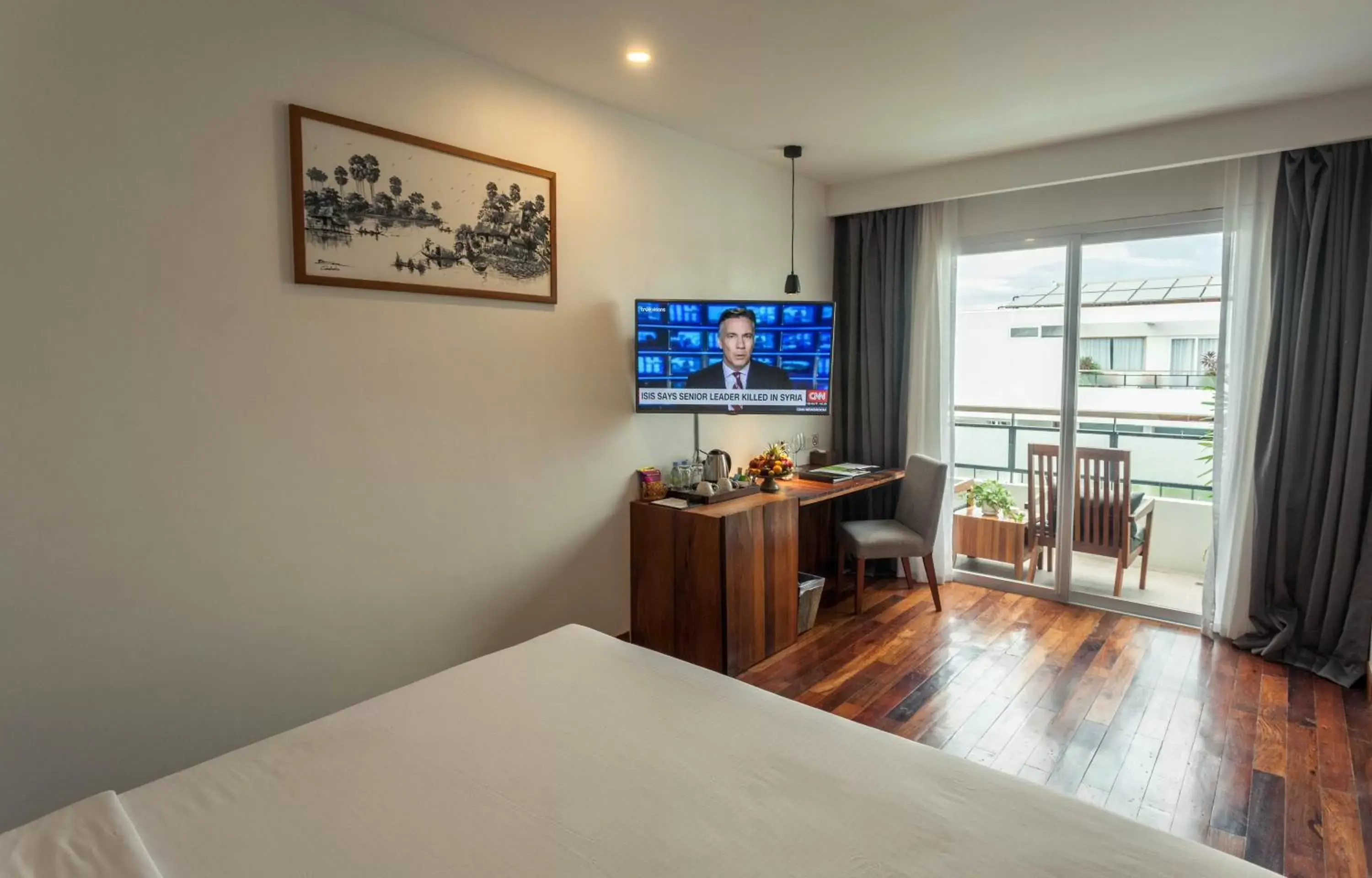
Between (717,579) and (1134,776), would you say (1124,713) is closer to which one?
(1134,776)

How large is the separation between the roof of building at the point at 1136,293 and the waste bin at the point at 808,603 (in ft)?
7.14

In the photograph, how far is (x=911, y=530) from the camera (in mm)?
4254

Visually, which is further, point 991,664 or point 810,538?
point 810,538

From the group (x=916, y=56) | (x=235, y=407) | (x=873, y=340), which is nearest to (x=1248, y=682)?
(x=873, y=340)

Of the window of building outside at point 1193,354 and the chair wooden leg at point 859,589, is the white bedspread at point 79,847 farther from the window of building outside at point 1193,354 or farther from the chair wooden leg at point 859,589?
the window of building outside at point 1193,354

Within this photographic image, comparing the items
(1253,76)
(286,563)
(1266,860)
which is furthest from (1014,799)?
(1253,76)

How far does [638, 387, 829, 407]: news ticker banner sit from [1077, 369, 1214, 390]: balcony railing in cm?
169

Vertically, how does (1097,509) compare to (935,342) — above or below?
below

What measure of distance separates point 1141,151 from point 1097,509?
77.7 inches

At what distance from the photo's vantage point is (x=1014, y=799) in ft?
4.61

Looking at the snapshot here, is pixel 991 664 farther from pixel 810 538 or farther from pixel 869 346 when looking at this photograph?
pixel 869 346

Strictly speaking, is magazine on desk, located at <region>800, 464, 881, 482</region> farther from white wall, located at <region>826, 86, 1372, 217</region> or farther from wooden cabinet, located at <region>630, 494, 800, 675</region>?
white wall, located at <region>826, 86, 1372, 217</region>

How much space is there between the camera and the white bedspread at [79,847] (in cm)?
115

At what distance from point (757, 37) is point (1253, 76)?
83.2 inches
